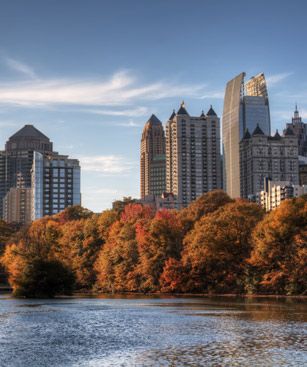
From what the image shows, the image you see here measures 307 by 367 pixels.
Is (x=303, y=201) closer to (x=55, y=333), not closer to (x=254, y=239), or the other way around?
(x=254, y=239)

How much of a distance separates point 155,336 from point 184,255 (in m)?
66.9

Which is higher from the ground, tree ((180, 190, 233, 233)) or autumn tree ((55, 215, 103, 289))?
tree ((180, 190, 233, 233))

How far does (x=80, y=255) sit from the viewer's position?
476ft

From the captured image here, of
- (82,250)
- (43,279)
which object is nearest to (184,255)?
(43,279)

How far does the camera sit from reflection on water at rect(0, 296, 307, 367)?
138 ft

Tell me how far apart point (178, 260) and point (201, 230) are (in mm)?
7891

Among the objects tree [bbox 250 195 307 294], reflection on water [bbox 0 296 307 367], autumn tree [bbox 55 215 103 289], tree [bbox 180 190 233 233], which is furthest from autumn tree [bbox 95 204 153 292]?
reflection on water [bbox 0 296 307 367]

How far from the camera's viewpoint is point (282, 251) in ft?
354

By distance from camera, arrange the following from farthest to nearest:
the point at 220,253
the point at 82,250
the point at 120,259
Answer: the point at 82,250 < the point at 120,259 < the point at 220,253

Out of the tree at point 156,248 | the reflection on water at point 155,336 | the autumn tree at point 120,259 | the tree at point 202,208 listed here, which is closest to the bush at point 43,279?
the tree at point 156,248

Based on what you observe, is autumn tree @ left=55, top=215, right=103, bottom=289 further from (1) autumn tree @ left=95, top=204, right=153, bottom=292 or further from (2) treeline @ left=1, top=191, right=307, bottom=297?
(1) autumn tree @ left=95, top=204, right=153, bottom=292

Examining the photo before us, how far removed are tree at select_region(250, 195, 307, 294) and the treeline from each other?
146 mm

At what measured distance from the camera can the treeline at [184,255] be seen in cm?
10781

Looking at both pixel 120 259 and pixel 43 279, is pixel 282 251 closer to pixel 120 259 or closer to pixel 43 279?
pixel 43 279
